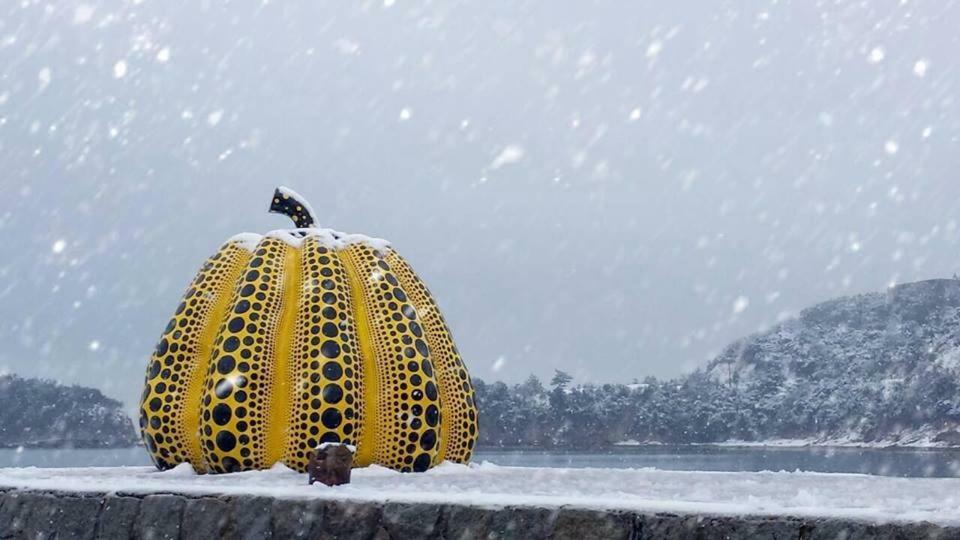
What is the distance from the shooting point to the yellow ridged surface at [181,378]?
10430mm

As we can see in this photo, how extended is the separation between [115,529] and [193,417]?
10.1 feet

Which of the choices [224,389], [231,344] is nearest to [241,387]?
[224,389]

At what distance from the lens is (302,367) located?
32.9ft

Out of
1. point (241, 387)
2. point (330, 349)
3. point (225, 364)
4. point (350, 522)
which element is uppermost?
point (330, 349)

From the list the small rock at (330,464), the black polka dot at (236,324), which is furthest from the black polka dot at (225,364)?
the small rock at (330,464)

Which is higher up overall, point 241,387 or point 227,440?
point 241,387

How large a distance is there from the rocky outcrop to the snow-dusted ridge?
155 inches

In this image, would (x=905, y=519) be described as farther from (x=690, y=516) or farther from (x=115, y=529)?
(x=115, y=529)

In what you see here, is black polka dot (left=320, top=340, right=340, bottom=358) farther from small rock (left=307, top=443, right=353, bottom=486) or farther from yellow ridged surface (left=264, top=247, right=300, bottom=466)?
small rock (left=307, top=443, right=353, bottom=486)

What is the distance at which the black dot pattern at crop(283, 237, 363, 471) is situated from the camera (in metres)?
9.83

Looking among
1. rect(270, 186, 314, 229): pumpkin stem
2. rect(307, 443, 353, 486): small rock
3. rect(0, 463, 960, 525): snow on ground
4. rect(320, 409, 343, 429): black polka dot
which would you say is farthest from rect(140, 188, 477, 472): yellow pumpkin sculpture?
rect(307, 443, 353, 486): small rock

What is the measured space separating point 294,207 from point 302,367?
3135mm

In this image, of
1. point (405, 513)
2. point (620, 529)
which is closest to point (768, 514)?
point (620, 529)

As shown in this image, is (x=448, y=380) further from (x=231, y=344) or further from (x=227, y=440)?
(x=227, y=440)
